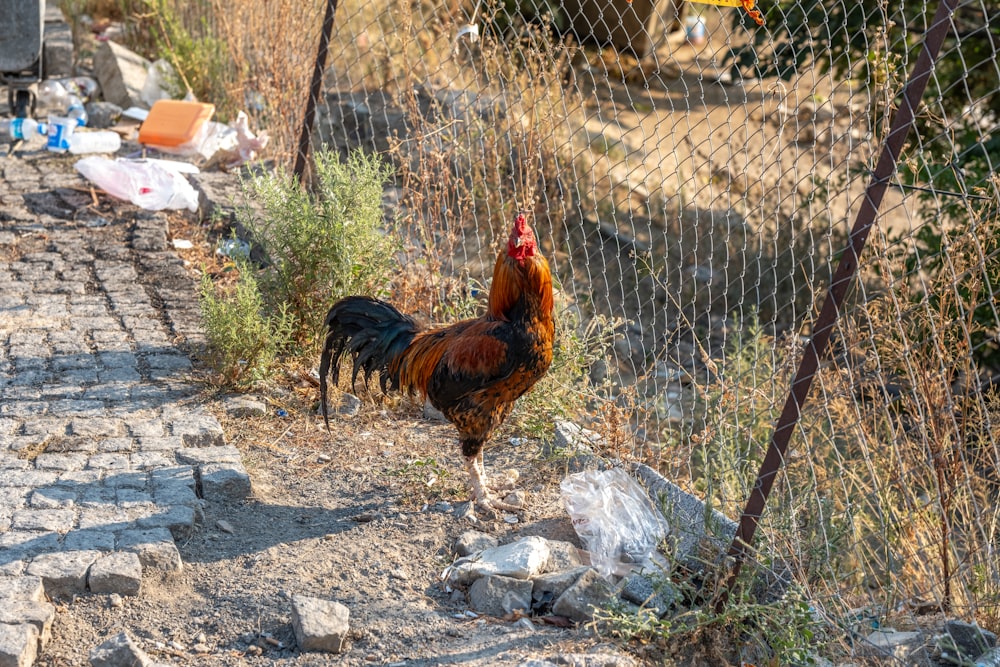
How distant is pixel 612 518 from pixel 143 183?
16.0ft

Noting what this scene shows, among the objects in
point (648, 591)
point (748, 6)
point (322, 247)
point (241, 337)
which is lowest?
point (648, 591)

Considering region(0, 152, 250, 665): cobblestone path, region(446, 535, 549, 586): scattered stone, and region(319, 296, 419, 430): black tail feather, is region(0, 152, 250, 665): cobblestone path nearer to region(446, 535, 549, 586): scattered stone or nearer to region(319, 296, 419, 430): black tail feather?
region(319, 296, 419, 430): black tail feather

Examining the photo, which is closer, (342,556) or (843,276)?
(843,276)

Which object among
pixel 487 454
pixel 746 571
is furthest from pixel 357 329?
pixel 746 571

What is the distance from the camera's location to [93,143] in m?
7.96

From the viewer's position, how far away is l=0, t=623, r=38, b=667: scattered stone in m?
3.13

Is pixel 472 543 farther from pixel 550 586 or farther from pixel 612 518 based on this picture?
pixel 612 518

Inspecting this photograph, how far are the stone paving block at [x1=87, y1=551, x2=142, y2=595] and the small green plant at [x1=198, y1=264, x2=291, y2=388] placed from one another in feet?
5.19

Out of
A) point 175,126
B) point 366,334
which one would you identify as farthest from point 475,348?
point 175,126

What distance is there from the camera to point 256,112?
8688mm

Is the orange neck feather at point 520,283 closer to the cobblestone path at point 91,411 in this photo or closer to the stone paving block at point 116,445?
the cobblestone path at point 91,411

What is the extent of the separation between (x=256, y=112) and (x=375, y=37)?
3.45m

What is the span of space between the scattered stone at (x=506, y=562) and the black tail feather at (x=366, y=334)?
997 millimetres

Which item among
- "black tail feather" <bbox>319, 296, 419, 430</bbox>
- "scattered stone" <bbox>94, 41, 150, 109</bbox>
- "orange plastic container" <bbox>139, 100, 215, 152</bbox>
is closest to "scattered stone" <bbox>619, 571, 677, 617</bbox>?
"black tail feather" <bbox>319, 296, 419, 430</bbox>
